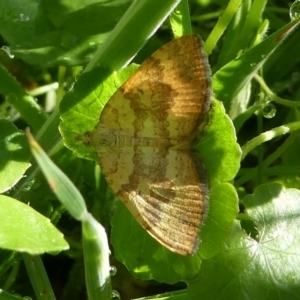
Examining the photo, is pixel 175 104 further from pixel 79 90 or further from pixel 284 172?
pixel 284 172

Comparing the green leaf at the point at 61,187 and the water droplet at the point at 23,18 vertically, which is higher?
the green leaf at the point at 61,187

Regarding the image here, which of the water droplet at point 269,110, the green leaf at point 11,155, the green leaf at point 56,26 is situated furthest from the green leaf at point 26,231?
the water droplet at point 269,110

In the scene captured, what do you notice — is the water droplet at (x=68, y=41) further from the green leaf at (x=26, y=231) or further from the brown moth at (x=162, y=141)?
the green leaf at (x=26, y=231)

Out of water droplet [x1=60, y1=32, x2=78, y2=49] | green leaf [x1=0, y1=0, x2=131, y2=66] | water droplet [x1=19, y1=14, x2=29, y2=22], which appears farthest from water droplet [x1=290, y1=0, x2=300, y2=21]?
water droplet [x1=19, y1=14, x2=29, y2=22]

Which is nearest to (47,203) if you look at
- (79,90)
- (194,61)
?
(79,90)

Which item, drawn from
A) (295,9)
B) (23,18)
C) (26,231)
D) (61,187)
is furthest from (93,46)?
(61,187)

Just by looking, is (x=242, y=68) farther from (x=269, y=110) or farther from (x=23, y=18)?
(x=23, y=18)

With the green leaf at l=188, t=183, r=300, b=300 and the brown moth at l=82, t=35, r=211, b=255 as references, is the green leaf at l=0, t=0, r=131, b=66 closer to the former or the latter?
the brown moth at l=82, t=35, r=211, b=255

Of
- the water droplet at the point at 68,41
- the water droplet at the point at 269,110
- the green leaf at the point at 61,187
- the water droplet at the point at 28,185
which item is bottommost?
the water droplet at the point at 269,110
